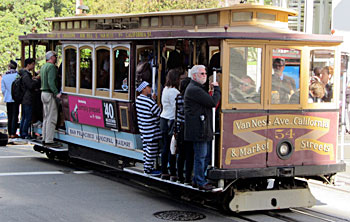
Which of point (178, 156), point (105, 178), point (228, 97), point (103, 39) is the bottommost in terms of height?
point (105, 178)

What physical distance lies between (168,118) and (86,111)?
2.97m

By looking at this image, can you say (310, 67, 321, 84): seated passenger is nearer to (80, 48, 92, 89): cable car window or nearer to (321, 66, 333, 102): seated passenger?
(321, 66, 333, 102): seated passenger

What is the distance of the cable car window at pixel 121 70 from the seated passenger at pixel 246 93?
270 cm

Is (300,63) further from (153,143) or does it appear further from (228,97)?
(153,143)

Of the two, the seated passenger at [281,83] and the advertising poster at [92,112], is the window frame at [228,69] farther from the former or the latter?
the advertising poster at [92,112]

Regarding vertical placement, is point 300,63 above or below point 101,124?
above

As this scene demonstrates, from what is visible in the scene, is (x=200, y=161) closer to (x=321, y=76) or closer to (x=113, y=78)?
(x=321, y=76)

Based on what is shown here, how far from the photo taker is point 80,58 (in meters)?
12.3

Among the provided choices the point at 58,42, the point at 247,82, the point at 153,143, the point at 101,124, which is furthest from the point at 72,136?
the point at 247,82

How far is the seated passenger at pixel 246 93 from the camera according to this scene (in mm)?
8742

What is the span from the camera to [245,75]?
8.78 metres

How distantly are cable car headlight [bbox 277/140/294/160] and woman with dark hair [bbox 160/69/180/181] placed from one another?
64.9 inches

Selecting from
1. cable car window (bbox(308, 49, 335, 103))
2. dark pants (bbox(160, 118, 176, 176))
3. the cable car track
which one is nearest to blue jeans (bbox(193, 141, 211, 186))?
the cable car track

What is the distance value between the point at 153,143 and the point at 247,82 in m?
1.98
